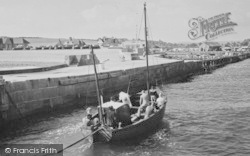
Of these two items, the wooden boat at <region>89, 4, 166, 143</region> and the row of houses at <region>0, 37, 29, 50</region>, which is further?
the row of houses at <region>0, 37, 29, 50</region>

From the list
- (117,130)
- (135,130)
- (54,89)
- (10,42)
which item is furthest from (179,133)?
(10,42)

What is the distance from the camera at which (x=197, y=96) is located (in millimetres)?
28516

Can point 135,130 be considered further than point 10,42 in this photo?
No

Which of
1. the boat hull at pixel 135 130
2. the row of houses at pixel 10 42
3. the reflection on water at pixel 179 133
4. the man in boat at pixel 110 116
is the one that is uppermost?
the row of houses at pixel 10 42

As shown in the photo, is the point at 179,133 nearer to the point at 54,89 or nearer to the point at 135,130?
the point at 135,130

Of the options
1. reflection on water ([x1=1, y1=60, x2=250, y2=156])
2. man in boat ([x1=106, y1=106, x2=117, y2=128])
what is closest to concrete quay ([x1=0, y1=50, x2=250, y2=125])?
reflection on water ([x1=1, y1=60, x2=250, y2=156])

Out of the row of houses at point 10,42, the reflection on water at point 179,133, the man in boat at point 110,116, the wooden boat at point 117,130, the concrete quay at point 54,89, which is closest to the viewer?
the wooden boat at point 117,130

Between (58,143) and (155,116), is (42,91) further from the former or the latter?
(155,116)

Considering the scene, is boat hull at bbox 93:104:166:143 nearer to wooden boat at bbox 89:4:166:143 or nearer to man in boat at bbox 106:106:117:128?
wooden boat at bbox 89:4:166:143

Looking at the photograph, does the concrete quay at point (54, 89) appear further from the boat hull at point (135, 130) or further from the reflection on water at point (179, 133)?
the boat hull at point (135, 130)

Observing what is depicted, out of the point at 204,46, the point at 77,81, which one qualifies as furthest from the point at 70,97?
the point at 204,46

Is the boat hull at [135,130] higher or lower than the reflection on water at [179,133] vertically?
higher

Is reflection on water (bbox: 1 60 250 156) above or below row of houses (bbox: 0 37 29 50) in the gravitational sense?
below

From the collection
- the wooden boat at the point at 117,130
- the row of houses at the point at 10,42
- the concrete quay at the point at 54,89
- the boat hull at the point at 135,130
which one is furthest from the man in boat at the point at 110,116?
the row of houses at the point at 10,42
